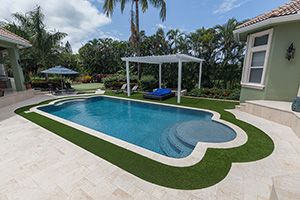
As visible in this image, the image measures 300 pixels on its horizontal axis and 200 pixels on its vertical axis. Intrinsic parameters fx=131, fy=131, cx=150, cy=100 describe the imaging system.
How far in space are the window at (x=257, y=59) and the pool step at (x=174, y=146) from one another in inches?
224

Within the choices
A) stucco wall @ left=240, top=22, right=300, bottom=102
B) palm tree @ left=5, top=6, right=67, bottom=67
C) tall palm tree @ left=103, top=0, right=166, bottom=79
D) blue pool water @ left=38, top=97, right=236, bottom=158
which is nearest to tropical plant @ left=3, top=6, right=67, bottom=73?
palm tree @ left=5, top=6, right=67, bottom=67

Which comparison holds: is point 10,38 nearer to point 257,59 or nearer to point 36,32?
point 36,32

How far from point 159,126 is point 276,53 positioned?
683 cm

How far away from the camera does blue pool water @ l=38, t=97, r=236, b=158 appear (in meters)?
5.04

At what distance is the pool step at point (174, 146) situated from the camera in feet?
14.9

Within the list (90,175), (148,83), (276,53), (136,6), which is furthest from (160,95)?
(136,6)

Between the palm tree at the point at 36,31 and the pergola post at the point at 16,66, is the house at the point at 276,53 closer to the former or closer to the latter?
the pergola post at the point at 16,66

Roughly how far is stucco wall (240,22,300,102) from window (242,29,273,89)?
258mm

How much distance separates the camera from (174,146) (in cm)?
495

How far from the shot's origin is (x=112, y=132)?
6.24 m

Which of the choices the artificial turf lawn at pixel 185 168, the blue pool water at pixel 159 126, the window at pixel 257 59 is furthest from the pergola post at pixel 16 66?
the window at pixel 257 59

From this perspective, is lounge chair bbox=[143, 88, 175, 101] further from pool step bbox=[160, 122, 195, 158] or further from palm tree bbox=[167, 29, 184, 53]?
palm tree bbox=[167, 29, 184, 53]

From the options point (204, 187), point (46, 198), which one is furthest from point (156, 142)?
point (46, 198)

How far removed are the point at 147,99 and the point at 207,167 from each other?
9.00 m
